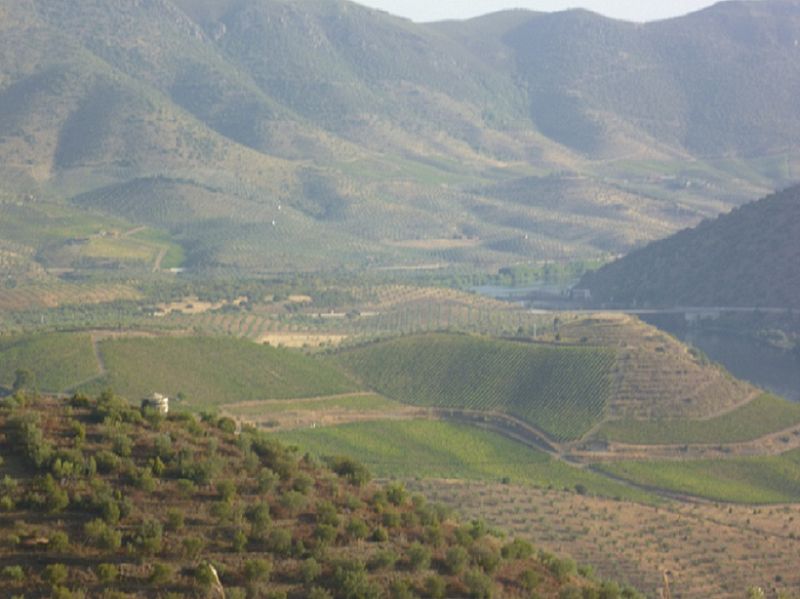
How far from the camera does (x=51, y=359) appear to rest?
10762cm

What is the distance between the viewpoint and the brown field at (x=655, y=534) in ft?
225

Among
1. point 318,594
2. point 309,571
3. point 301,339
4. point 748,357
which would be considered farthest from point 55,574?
point 748,357

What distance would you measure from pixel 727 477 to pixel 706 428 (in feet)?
29.9

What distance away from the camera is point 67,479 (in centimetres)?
4119

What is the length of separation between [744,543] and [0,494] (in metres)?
45.6

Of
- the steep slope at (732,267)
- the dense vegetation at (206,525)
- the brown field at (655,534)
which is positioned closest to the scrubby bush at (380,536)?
the dense vegetation at (206,525)

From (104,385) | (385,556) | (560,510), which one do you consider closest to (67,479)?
(385,556)

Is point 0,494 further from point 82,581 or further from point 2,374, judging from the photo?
point 2,374

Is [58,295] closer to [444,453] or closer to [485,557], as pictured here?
[444,453]

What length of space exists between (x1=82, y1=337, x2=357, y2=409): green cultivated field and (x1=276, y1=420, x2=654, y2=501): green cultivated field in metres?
8.19

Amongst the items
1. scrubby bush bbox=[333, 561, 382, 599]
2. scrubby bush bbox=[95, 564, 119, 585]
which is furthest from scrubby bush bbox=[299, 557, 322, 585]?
scrubby bush bbox=[95, 564, 119, 585]

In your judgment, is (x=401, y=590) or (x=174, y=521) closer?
(x=401, y=590)

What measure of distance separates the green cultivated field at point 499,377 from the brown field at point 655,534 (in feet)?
62.4

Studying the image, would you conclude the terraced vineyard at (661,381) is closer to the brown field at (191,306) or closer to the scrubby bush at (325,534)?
the brown field at (191,306)
